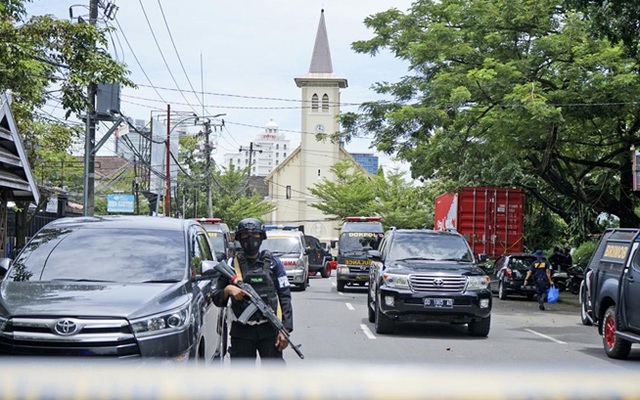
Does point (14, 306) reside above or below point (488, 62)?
below

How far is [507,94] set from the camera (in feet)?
71.8

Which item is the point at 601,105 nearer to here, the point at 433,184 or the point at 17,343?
the point at 17,343

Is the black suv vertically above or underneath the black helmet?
underneath

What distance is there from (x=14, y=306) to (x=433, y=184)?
4491cm

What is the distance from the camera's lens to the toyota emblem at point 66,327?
20.5 feet

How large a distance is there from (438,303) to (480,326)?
1171 millimetres

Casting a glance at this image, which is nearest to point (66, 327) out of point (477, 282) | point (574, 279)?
point (477, 282)

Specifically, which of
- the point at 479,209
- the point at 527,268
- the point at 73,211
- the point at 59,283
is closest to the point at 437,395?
the point at 59,283

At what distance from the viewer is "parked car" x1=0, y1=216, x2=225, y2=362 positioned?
6305mm

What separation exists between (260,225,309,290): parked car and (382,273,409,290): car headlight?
506 inches

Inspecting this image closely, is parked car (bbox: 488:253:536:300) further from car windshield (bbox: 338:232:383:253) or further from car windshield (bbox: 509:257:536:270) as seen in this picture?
car windshield (bbox: 338:232:383:253)

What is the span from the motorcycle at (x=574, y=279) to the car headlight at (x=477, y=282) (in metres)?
16.4

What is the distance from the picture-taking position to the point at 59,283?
720cm

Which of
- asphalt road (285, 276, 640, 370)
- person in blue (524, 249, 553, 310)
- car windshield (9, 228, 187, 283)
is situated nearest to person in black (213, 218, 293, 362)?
car windshield (9, 228, 187, 283)
